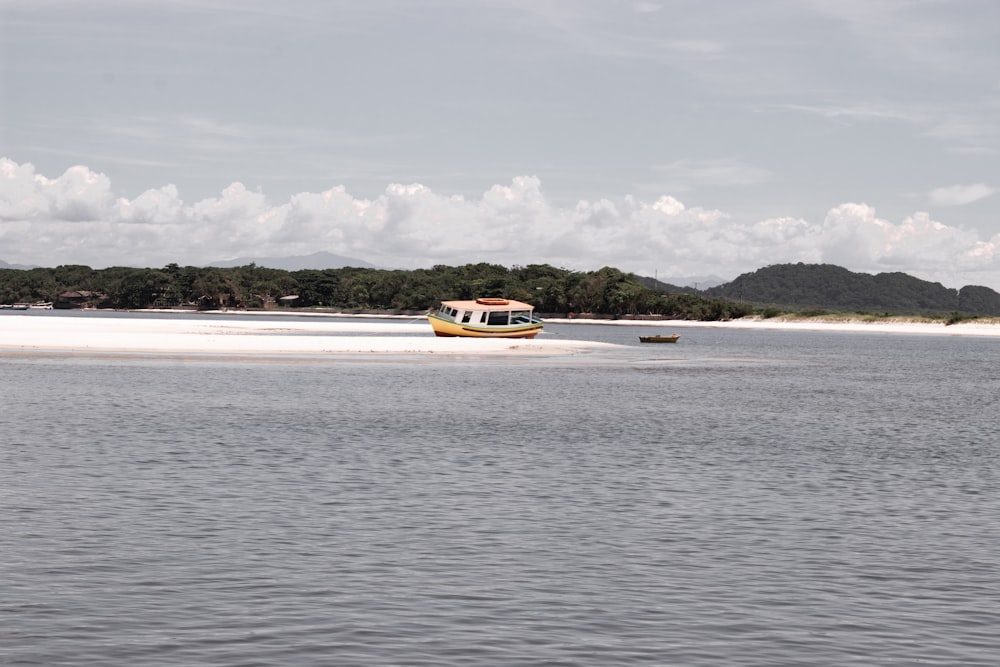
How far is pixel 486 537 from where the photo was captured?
17.8 meters

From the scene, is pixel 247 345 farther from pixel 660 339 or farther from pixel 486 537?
pixel 486 537

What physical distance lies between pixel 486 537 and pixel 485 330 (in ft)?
270

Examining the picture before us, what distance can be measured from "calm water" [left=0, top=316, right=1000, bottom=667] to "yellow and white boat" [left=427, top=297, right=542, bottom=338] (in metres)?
58.8

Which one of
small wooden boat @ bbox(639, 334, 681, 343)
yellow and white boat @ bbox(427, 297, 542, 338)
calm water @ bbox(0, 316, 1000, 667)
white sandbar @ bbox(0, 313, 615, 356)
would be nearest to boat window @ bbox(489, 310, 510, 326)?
yellow and white boat @ bbox(427, 297, 542, 338)

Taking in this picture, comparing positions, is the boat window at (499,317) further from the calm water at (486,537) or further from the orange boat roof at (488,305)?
the calm water at (486,537)

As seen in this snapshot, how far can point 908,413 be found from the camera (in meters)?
45.6

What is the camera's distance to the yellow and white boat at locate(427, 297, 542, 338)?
327 feet

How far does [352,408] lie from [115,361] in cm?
3205

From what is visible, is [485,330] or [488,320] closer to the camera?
[485,330]

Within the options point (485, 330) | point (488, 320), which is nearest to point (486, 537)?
point (485, 330)

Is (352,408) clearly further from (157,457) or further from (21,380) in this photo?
(21,380)

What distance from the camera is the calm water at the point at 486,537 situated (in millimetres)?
12234

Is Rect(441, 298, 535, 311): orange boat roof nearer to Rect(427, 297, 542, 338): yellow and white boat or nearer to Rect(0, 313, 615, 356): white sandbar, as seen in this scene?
Rect(427, 297, 542, 338): yellow and white boat

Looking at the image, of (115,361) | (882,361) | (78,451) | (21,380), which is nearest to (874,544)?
(78,451)
